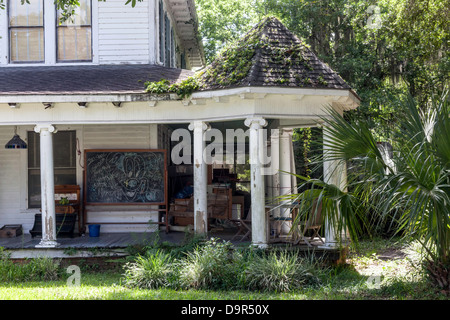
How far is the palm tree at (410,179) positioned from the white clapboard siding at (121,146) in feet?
19.0

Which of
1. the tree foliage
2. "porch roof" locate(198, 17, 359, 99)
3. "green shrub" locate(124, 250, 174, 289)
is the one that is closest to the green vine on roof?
"porch roof" locate(198, 17, 359, 99)

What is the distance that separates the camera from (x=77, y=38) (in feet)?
38.1

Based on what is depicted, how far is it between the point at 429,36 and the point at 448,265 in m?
7.69

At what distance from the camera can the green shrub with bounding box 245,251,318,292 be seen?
7.46 m

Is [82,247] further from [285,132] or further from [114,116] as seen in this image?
[285,132]

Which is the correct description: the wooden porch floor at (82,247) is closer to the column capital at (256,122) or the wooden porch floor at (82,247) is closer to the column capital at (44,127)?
the column capital at (256,122)

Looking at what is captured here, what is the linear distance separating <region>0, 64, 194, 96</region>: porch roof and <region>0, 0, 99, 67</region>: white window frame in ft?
0.60

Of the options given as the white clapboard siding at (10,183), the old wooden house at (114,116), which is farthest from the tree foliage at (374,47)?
the white clapboard siding at (10,183)

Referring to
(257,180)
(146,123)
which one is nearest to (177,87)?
(146,123)

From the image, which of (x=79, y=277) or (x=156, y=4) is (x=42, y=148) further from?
(x=156, y=4)

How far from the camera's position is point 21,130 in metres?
12.1

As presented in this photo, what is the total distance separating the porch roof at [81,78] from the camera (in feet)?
30.8

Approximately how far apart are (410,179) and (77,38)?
856 cm

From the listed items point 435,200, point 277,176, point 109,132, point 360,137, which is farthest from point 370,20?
point 435,200
